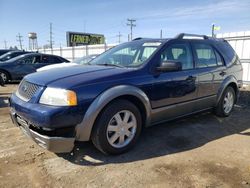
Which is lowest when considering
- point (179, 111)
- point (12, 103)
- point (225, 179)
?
point (225, 179)

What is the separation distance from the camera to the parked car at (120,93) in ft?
9.64

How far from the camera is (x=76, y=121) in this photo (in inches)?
116

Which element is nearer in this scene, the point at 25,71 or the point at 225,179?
the point at 225,179

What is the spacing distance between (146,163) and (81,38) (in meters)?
36.1

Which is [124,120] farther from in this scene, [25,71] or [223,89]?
[25,71]

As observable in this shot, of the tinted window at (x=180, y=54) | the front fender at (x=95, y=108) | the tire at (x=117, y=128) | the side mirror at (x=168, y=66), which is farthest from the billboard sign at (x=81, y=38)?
the front fender at (x=95, y=108)

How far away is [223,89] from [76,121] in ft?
11.4

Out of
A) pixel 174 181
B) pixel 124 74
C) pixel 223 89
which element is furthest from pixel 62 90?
pixel 223 89

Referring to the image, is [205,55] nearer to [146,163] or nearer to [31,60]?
[146,163]

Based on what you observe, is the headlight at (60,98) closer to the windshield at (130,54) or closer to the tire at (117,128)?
the tire at (117,128)

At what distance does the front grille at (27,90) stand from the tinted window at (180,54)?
6.86 ft

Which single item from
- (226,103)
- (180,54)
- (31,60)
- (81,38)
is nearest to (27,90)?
(180,54)

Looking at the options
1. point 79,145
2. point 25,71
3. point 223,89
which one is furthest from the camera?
point 25,71

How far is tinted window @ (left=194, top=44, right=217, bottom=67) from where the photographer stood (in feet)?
15.0
